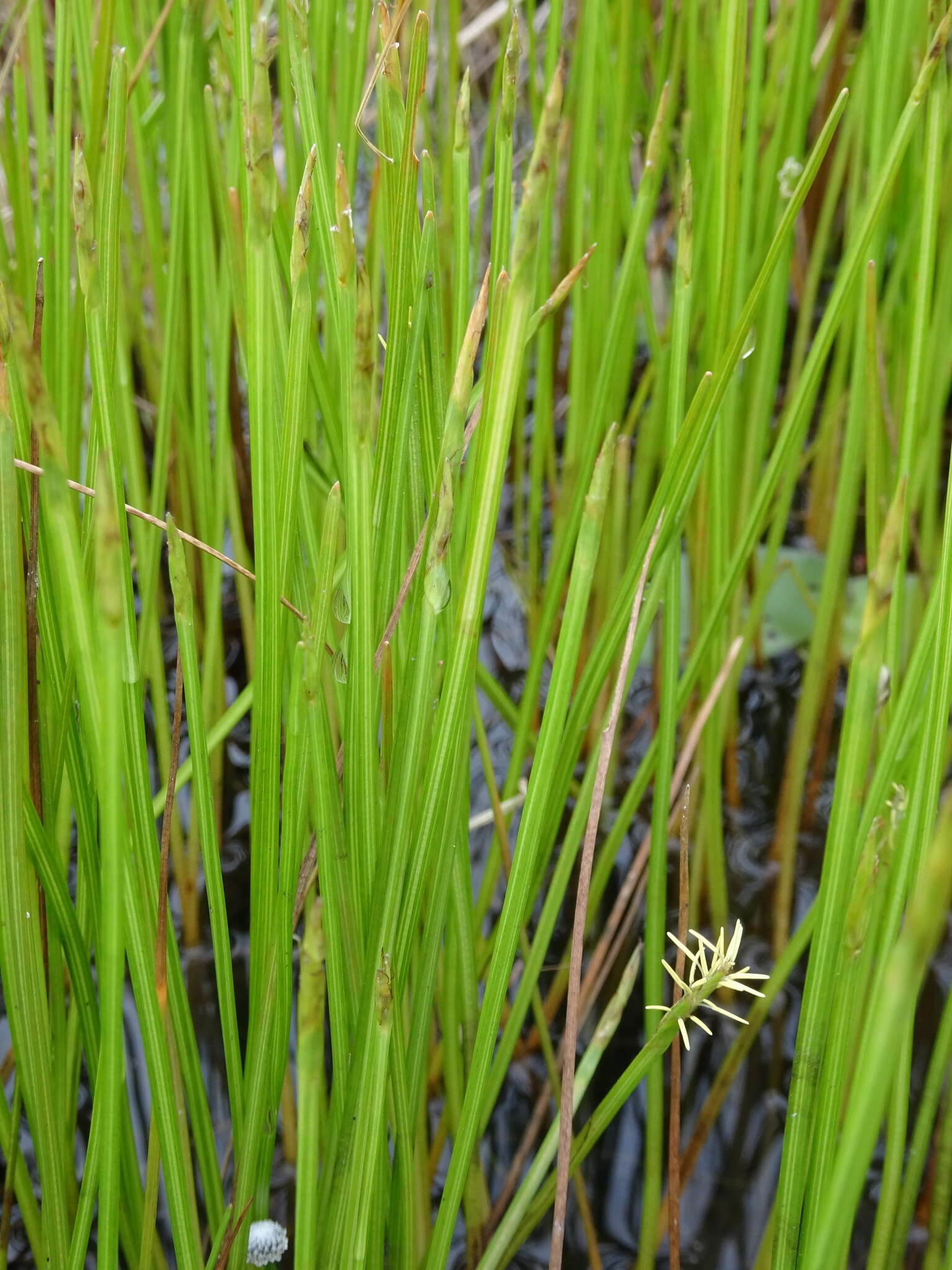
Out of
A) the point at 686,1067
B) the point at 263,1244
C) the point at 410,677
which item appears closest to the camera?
the point at 410,677

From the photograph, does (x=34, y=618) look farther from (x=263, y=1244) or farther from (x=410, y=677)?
(x=263, y=1244)

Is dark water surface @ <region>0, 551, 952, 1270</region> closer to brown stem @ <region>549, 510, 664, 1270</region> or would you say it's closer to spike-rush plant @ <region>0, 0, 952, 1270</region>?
spike-rush plant @ <region>0, 0, 952, 1270</region>

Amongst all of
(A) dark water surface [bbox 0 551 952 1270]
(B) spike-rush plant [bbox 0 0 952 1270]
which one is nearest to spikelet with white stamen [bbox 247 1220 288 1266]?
(B) spike-rush plant [bbox 0 0 952 1270]

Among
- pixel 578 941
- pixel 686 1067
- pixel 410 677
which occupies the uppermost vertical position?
pixel 410 677

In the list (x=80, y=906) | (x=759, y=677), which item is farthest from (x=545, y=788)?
(x=759, y=677)

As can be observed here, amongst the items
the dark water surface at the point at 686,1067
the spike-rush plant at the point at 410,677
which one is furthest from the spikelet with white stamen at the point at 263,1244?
the dark water surface at the point at 686,1067

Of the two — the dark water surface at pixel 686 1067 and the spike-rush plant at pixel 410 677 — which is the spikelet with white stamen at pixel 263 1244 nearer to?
the spike-rush plant at pixel 410 677

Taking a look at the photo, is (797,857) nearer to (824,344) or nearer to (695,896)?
(695,896)

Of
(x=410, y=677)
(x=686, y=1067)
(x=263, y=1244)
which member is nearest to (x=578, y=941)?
(x=410, y=677)

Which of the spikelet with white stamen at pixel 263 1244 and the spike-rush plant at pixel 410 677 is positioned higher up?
the spike-rush plant at pixel 410 677
